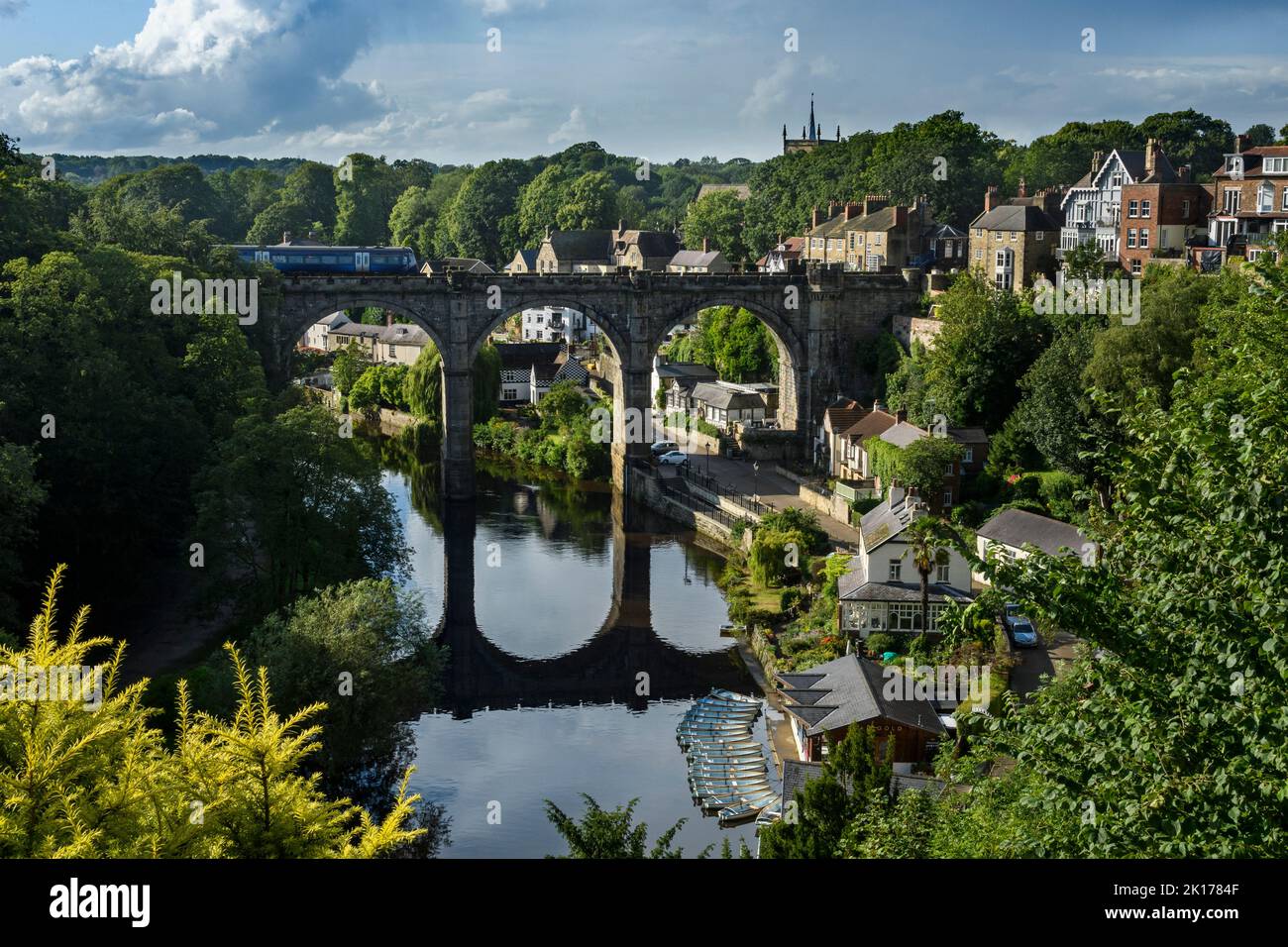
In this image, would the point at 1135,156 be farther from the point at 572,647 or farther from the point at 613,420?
the point at 572,647

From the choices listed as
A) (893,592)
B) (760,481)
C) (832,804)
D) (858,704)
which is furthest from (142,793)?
(760,481)

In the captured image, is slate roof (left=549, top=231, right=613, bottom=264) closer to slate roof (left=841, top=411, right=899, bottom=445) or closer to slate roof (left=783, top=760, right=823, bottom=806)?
slate roof (left=841, top=411, right=899, bottom=445)

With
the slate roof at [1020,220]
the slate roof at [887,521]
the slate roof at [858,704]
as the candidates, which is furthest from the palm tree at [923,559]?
the slate roof at [1020,220]

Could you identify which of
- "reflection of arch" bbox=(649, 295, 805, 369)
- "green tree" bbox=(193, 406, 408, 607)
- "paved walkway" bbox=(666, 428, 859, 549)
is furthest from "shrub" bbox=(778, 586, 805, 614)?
"reflection of arch" bbox=(649, 295, 805, 369)

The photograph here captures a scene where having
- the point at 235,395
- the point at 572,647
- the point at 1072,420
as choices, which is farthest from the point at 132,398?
the point at 1072,420

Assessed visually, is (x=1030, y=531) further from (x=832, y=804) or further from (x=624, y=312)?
(x=624, y=312)

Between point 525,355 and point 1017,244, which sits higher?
point 1017,244
